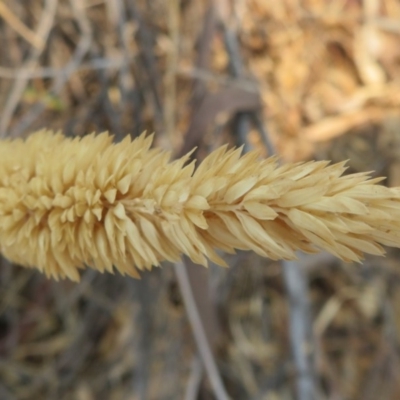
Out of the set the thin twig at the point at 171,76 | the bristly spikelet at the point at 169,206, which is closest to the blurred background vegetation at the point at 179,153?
the thin twig at the point at 171,76

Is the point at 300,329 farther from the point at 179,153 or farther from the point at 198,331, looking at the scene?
the point at 179,153

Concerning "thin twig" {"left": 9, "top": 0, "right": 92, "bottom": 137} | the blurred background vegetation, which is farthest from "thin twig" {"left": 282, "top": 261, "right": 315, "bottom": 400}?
"thin twig" {"left": 9, "top": 0, "right": 92, "bottom": 137}

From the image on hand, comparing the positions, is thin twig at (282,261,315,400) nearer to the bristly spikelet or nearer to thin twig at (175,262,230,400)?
thin twig at (175,262,230,400)

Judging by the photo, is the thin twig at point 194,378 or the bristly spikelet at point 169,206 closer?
the bristly spikelet at point 169,206

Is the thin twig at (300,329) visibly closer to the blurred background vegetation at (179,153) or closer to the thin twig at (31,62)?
the blurred background vegetation at (179,153)

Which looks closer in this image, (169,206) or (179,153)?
(169,206)

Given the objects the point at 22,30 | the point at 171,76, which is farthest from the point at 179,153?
the point at 22,30
